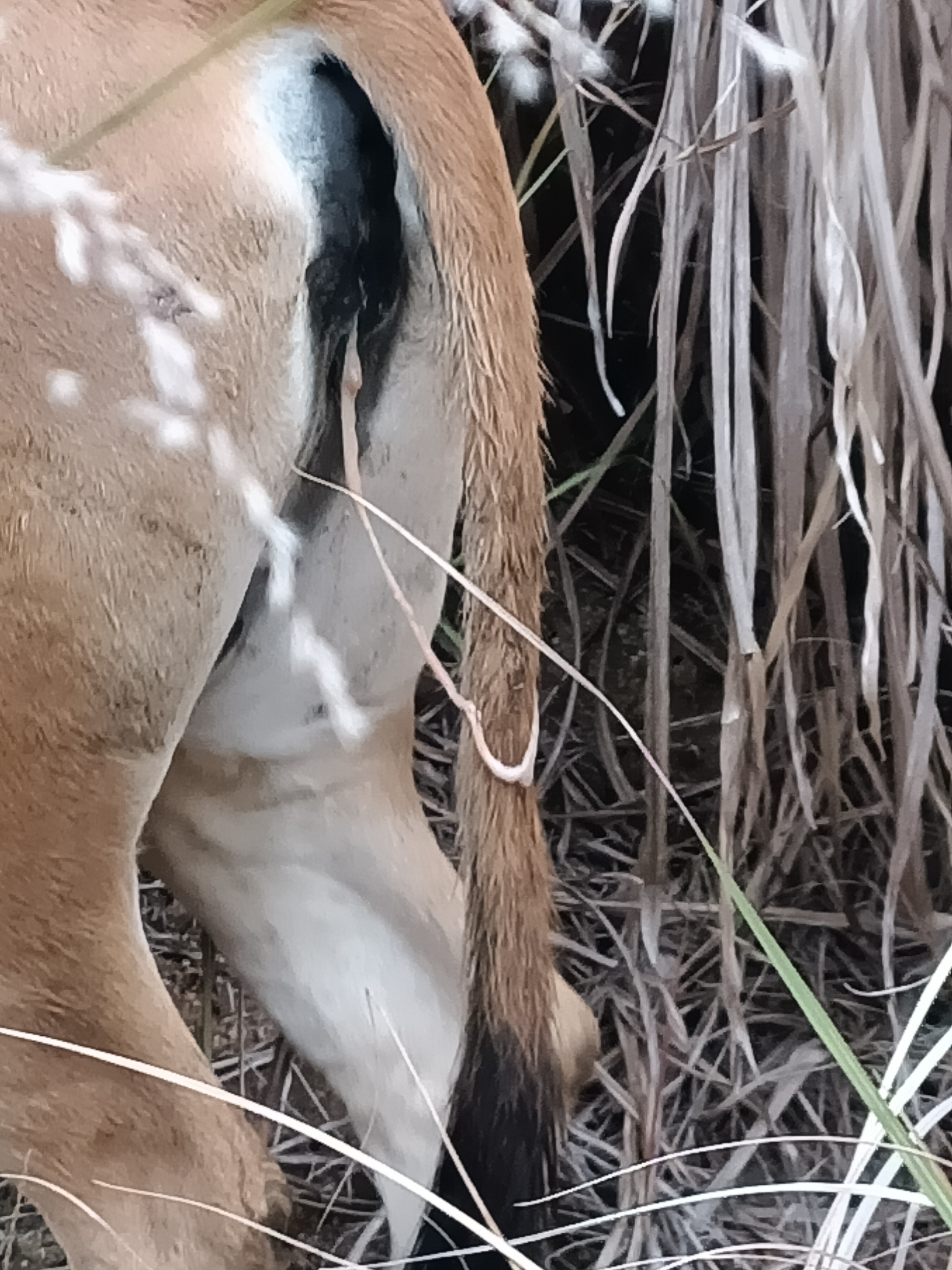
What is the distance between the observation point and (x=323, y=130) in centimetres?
60

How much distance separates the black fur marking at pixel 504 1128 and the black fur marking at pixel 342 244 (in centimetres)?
28

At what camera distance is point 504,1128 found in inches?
29.1

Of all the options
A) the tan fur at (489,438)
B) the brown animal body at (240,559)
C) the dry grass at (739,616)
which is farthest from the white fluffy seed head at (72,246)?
the dry grass at (739,616)

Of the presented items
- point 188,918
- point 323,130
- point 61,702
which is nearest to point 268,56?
point 323,130

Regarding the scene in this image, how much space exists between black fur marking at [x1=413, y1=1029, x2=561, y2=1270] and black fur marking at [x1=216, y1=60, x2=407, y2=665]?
28cm

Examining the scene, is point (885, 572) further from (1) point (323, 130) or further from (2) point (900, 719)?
(1) point (323, 130)

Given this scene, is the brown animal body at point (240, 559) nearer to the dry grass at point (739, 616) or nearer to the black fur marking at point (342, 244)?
the black fur marking at point (342, 244)

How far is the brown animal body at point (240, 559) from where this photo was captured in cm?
58

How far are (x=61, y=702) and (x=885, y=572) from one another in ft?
1.83

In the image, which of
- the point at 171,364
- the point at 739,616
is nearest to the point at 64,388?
the point at 171,364

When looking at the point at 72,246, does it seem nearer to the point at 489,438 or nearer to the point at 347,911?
the point at 489,438

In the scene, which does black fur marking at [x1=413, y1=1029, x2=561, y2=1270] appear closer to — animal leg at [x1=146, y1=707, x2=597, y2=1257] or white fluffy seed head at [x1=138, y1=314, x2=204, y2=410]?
animal leg at [x1=146, y1=707, x2=597, y2=1257]

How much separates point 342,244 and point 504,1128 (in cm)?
48

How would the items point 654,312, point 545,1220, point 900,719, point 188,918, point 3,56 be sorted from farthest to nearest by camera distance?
1. point 188,918
2. point 654,312
3. point 900,719
4. point 545,1220
5. point 3,56
